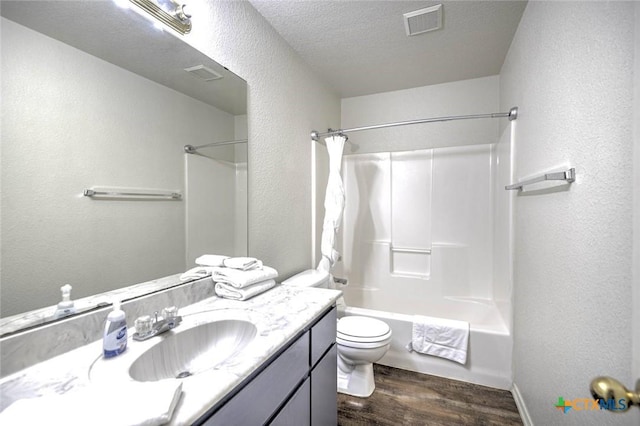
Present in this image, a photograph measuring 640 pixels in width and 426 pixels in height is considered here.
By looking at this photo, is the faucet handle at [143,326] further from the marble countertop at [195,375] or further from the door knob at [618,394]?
the door knob at [618,394]

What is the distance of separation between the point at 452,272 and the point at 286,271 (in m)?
1.71

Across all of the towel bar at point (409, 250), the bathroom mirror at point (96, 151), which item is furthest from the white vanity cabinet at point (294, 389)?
the towel bar at point (409, 250)

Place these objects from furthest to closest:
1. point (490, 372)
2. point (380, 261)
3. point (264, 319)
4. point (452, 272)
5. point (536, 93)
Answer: point (380, 261), point (452, 272), point (490, 372), point (536, 93), point (264, 319)

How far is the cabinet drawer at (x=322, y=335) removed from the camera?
3.71 ft

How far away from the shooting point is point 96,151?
Answer: 90 cm

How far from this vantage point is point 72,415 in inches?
19.6

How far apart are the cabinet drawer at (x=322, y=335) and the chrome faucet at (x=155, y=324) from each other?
525 mm

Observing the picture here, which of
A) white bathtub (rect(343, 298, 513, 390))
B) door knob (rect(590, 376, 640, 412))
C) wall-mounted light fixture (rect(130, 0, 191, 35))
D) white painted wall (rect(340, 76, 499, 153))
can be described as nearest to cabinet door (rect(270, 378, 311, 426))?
door knob (rect(590, 376, 640, 412))

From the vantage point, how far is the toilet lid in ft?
5.74

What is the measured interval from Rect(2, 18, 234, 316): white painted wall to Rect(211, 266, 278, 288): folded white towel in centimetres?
22

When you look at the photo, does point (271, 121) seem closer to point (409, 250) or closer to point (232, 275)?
point (232, 275)

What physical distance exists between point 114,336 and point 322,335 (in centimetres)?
77

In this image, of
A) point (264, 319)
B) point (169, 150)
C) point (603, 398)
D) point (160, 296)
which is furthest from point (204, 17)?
point (603, 398)

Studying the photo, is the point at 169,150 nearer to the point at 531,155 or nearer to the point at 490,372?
the point at 531,155
